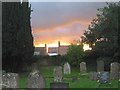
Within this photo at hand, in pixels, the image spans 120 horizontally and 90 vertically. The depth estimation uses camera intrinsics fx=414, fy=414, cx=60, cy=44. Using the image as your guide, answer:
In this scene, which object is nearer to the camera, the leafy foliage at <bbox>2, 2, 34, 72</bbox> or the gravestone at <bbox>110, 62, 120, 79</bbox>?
the gravestone at <bbox>110, 62, 120, 79</bbox>

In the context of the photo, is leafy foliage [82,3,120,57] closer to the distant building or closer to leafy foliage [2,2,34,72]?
leafy foliage [2,2,34,72]

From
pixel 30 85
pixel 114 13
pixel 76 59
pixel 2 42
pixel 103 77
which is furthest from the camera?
pixel 76 59

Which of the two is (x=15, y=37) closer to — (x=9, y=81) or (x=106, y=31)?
(x=106, y=31)

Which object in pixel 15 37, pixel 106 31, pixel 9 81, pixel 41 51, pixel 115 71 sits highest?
pixel 106 31

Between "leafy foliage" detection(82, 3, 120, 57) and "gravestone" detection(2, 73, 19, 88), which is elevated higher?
"leafy foliage" detection(82, 3, 120, 57)

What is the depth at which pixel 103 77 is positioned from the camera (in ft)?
73.0

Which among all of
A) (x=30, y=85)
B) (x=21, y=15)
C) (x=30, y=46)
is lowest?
(x=30, y=85)

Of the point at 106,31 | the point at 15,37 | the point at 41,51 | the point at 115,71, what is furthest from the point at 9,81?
the point at 41,51

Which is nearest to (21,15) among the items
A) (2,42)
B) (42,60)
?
(2,42)

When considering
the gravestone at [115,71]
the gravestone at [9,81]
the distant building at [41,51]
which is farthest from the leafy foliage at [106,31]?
the gravestone at [9,81]

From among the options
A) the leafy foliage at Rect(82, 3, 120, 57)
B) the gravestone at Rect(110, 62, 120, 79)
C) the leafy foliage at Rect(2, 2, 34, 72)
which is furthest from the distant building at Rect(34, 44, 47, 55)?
the gravestone at Rect(110, 62, 120, 79)

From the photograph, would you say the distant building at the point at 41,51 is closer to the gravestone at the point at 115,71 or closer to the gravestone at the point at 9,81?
the gravestone at the point at 115,71

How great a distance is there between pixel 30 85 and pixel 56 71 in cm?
769

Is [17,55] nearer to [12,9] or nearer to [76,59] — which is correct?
[12,9]
